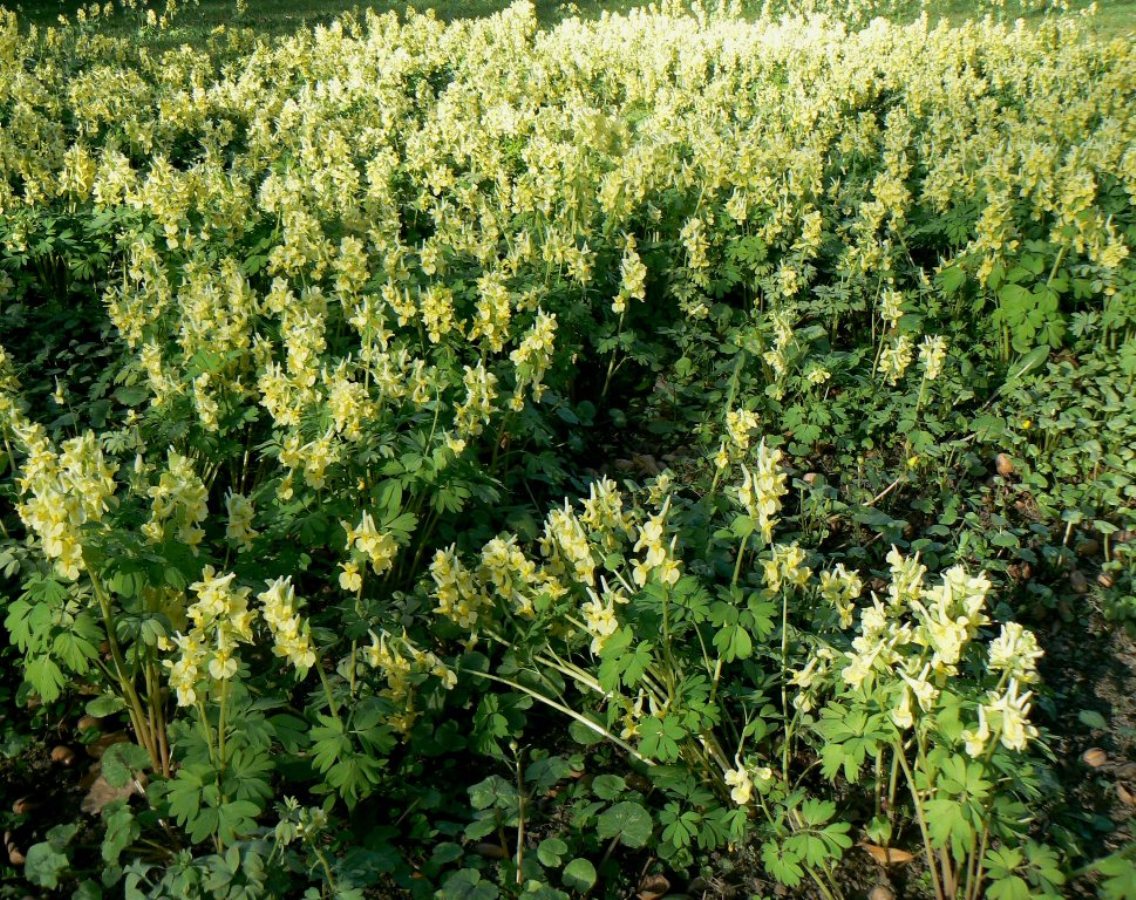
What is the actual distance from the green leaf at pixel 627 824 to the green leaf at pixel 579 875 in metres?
0.10

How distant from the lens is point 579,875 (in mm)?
2402

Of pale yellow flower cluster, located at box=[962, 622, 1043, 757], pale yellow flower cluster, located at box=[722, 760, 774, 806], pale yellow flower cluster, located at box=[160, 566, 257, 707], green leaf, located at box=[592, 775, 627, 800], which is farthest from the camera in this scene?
green leaf, located at box=[592, 775, 627, 800]

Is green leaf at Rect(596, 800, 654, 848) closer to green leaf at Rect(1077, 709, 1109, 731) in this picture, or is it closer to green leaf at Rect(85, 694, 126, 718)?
green leaf at Rect(85, 694, 126, 718)

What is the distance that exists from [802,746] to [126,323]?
3078 mm

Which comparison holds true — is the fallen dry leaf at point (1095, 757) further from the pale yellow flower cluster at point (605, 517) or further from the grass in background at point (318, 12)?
the grass in background at point (318, 12)

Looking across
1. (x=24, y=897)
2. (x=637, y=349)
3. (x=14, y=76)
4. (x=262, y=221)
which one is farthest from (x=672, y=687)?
(x=14, y=76)

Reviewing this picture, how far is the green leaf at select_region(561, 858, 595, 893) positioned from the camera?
2390 mm

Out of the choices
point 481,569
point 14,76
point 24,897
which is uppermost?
point 14,76

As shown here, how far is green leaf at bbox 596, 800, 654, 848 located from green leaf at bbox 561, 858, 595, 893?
10 centimetres

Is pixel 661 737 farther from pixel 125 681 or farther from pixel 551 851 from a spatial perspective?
pixel 125 681

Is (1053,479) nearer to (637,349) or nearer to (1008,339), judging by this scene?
(1008,339)

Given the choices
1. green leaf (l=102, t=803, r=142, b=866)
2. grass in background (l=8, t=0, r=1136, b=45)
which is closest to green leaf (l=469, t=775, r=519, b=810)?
green leaf (l=102, t=803, r=142, b=866)

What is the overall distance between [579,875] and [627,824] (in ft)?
0.59

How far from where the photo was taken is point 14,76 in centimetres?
912
